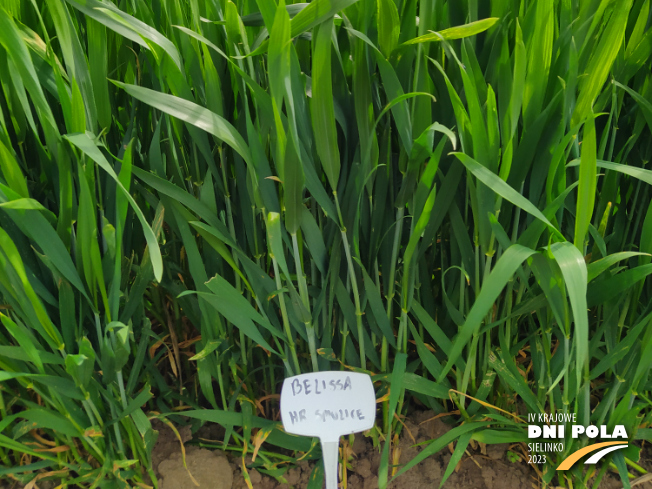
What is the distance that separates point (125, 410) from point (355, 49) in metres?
0.52

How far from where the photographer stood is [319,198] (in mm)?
563

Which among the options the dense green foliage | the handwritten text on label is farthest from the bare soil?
the handwritten text on label

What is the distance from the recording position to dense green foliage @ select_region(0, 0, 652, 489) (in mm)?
494

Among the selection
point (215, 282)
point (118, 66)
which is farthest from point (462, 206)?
point (118, 66)

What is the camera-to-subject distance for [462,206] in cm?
64

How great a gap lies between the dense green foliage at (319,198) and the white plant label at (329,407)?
44 mm

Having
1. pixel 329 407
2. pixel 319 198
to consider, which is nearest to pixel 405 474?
pixel 329 407

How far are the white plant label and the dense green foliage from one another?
1.7 inches

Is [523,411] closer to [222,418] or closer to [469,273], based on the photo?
[469,273]

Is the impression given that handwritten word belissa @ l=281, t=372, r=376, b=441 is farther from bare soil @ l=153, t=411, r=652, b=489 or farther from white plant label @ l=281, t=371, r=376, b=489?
bare soil @ l=153, t=411, r=652, b=489

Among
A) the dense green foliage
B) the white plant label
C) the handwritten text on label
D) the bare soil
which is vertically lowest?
the bare soil

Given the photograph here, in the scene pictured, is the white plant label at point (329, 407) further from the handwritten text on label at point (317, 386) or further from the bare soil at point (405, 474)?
the bare soil at point (405, 474)

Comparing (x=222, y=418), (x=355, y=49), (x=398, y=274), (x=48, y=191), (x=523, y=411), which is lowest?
(x=523, y=411)

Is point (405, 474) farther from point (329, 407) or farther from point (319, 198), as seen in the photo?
point (319, 198)
